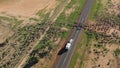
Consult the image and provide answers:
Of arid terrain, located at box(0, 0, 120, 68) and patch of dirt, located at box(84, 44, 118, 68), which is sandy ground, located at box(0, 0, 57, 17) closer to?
arid terrain, located at box(0, 0, 120, 68)

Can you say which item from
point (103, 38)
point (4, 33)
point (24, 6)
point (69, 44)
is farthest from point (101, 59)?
point (24, 6)

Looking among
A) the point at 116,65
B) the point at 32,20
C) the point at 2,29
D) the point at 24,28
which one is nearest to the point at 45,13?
the point at 32,20

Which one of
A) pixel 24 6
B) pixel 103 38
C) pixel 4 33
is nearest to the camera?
pixel 103 38

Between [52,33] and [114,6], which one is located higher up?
[52,33]

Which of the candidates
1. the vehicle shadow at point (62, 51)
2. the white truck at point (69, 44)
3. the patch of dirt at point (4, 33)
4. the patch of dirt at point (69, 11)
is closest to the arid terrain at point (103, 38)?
the white truck at point (69, 44)

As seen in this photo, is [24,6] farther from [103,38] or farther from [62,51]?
[103,38]

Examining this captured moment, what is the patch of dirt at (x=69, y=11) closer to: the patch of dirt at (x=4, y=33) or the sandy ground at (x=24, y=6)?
the sandy ground at (x=24, y=6)

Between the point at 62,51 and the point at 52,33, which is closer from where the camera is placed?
the point at 62,51

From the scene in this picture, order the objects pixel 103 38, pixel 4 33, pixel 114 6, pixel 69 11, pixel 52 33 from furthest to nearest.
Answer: pixel 114 6
pixel 69 11
pixel 4 33
pixel 52 33
pixel 103 38
